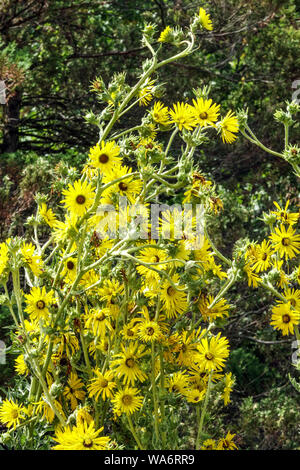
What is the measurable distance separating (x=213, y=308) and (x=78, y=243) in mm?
354

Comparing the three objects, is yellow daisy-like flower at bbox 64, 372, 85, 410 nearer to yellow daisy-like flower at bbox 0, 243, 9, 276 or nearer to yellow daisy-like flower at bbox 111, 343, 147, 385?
yellow daisy-like flower at bbox 111, 343, 147, 385

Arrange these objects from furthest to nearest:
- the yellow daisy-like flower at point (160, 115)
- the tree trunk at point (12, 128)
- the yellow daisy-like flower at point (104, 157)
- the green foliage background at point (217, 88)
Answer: the tree trunk at point (12, 128)
the green foliage background at point (217, 88)
the yellow daisy-like flower at point (160, 115)
the yellow daisy-like flower at point (104, 157)

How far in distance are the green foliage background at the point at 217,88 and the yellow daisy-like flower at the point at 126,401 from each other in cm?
289

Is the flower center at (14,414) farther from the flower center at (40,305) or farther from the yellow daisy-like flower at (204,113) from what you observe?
the yellow daisy-like flower at (204,113)

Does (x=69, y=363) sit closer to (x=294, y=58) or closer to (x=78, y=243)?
(x=78, y=243)

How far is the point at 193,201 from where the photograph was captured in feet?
4.38

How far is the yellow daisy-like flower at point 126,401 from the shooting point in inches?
49.1

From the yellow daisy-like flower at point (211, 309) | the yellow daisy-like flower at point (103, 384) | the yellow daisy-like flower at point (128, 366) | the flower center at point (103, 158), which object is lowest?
the yellow daisy-like flower at point (103, 384)

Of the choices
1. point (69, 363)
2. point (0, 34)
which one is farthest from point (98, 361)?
point (0, 34)

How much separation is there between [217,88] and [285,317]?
420 cm

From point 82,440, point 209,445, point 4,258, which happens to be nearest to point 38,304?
point 4,258

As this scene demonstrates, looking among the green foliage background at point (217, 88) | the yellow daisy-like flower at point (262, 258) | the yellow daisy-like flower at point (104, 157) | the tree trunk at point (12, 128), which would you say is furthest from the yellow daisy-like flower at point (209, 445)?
the tree trunk at point (12, 128)

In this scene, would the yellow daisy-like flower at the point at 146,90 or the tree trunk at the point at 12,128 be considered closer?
the yellow daisy-like flower at the point at 146,90

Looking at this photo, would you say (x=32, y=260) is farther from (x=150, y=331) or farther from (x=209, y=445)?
(x=209, y=445)
